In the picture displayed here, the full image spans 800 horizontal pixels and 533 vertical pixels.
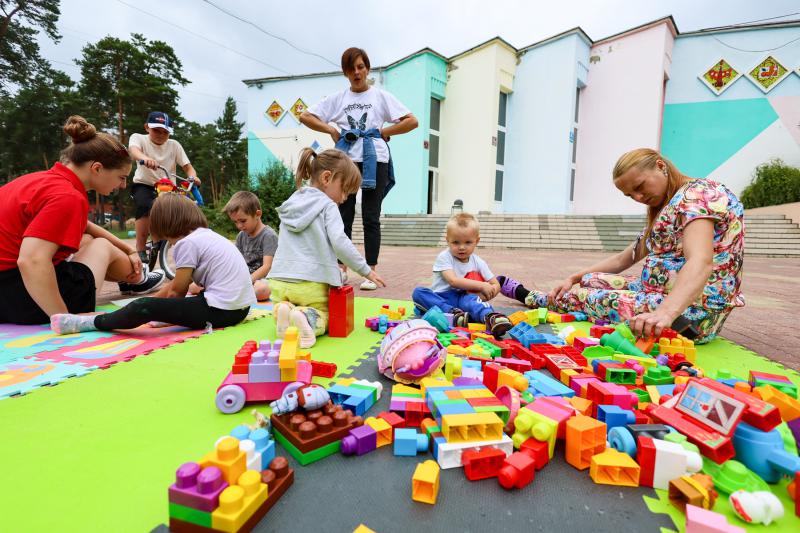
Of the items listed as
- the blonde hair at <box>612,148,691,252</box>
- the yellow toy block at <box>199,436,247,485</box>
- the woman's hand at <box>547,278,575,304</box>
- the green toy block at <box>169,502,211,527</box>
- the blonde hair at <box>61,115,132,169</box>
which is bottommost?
the green toy block at <box>169,502,211,527</box>

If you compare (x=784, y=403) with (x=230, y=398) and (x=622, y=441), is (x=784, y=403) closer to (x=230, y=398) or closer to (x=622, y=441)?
(x=622, y=441)

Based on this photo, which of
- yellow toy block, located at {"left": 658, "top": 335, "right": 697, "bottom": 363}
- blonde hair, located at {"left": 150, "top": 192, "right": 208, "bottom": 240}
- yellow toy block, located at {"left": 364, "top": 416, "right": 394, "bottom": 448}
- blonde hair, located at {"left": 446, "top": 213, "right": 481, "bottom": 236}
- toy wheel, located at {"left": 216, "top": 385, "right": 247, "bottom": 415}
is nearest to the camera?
yellow toy block, located at {"left": 364, "top": 416, "right": 394, "bottom": 448}

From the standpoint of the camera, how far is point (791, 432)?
1313 mm

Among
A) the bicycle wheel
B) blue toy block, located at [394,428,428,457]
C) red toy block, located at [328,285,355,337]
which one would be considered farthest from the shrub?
the bicycle wheel

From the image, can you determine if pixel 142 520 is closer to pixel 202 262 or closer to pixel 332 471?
pixel 332 471

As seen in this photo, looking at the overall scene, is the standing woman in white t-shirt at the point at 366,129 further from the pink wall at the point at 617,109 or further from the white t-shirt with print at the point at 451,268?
the pink wall at the point at 617,109

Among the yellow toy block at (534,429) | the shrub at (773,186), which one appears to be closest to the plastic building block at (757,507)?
the yellow toy block at (534,429)

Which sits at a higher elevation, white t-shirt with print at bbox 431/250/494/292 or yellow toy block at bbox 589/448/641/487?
white t-shirt with print at bbox 431/250/494/292

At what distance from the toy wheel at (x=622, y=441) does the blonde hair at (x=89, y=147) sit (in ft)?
10.8

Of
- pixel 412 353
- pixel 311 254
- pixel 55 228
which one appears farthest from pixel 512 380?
pixel 55 228

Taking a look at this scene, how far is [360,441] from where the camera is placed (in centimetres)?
125

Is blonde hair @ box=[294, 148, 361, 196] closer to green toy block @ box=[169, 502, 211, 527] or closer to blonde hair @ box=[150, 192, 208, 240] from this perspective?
blonde hair @ box=[150, 192, 208, 240]

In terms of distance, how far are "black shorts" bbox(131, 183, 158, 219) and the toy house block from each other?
16.3ft

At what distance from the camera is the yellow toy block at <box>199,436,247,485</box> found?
944 mm
